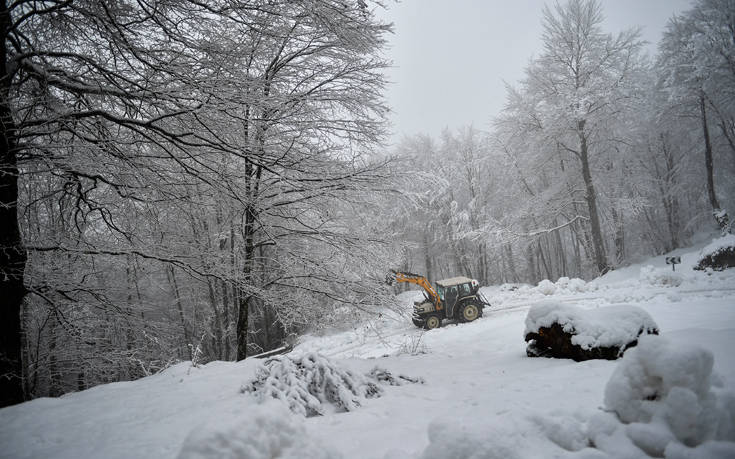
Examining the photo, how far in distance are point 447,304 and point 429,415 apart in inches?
406

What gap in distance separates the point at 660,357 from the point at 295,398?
2.75 m

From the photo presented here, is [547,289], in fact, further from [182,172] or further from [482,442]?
[182,172]

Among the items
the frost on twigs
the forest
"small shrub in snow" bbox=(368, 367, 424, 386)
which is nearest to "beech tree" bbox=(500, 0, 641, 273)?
the forest

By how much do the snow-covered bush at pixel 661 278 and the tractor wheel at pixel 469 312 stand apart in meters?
5.50

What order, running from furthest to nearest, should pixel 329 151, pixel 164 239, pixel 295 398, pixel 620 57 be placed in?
pixel 620 57, pixel 329 151, pixel 164 239, pixel 295 398

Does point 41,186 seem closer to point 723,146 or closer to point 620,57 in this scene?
point 620,57

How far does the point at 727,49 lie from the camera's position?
12.6 metres

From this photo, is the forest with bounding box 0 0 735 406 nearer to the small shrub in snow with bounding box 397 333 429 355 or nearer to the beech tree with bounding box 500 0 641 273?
the small shrub in snow with bounding box 397 333 429 355

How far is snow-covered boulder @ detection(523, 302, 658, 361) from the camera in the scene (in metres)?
4.02

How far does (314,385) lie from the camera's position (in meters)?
3.29

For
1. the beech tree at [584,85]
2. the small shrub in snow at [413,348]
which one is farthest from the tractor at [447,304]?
the beech tree at [584,85]

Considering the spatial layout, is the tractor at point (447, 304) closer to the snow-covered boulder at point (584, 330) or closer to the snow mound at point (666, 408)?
the snow-covered boulder at point (584, 330)

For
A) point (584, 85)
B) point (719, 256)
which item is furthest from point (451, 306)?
point (584, 85)

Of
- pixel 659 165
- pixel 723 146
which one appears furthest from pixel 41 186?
pixel 659 165
